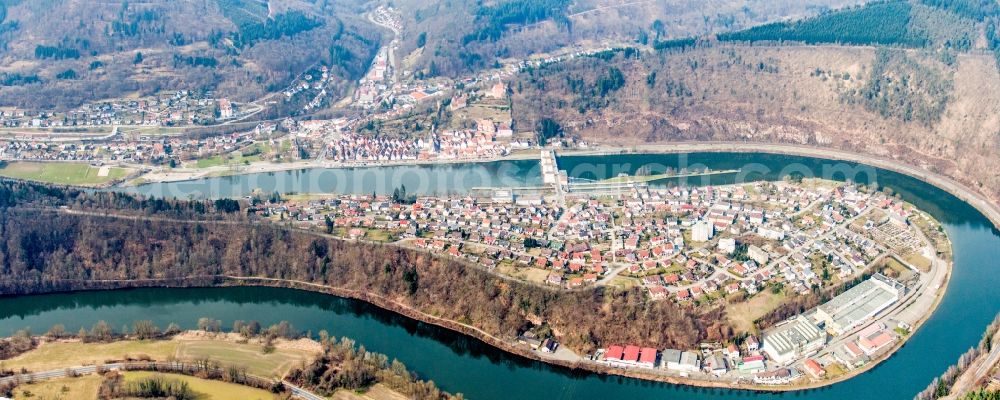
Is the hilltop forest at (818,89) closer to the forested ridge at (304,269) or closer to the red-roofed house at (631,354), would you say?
the forested ridge at (304,269)

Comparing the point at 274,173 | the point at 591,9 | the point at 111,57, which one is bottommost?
the point at 274,173

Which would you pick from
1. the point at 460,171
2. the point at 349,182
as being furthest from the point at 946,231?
the point at 349,182

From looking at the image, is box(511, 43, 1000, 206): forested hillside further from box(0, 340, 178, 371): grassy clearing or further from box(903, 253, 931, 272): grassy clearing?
box(0, 340, 178, 371): grassy clearing

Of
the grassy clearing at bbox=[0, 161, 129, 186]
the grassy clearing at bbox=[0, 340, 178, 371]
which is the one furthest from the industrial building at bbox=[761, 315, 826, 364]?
the grassy clearing at bbox=[0, 161, 129, 186]

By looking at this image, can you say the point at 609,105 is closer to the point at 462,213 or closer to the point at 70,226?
the point at 462,213

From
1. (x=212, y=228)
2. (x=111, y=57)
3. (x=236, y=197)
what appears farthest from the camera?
(x=111, y=57)

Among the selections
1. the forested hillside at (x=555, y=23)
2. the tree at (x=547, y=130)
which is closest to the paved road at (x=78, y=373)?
the tree at (x=547, y=130)
